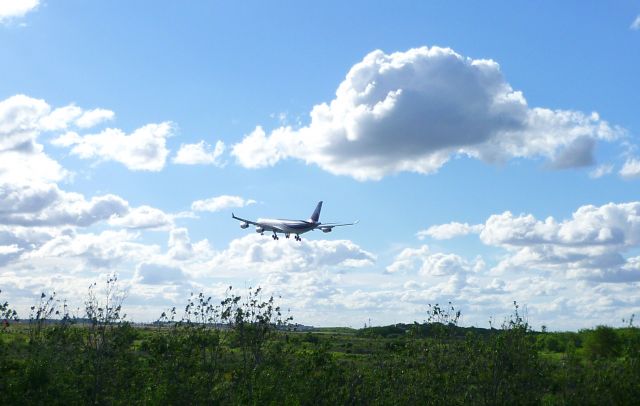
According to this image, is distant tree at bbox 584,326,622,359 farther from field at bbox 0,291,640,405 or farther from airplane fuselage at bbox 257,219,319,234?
field at bbox 0,291,640,405

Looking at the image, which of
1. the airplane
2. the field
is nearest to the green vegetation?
the field

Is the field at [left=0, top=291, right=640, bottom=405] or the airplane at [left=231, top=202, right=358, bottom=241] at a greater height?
the airplane at [left=231, top=202, right=358, bottom=241]

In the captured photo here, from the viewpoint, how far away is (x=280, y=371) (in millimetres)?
49906

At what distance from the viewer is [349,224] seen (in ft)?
445

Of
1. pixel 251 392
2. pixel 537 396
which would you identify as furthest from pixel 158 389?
pixel 537 396

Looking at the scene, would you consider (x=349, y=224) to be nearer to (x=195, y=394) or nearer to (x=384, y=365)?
(x=384, y=365)

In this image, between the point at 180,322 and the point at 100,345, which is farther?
the point at 180,322

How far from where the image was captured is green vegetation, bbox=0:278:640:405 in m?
44.4

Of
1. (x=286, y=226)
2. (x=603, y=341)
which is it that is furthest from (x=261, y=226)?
(x=603, y=341)

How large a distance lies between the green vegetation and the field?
82 mm

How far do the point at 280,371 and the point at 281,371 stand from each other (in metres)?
0.08

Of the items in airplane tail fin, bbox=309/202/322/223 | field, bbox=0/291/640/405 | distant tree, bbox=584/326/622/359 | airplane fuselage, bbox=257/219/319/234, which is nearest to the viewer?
field, bbox=0/291/640/405

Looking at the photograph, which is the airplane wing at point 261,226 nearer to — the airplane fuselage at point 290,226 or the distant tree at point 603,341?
the airplane fuselage at point 290,226

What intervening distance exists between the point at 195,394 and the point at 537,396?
77.5 feet
